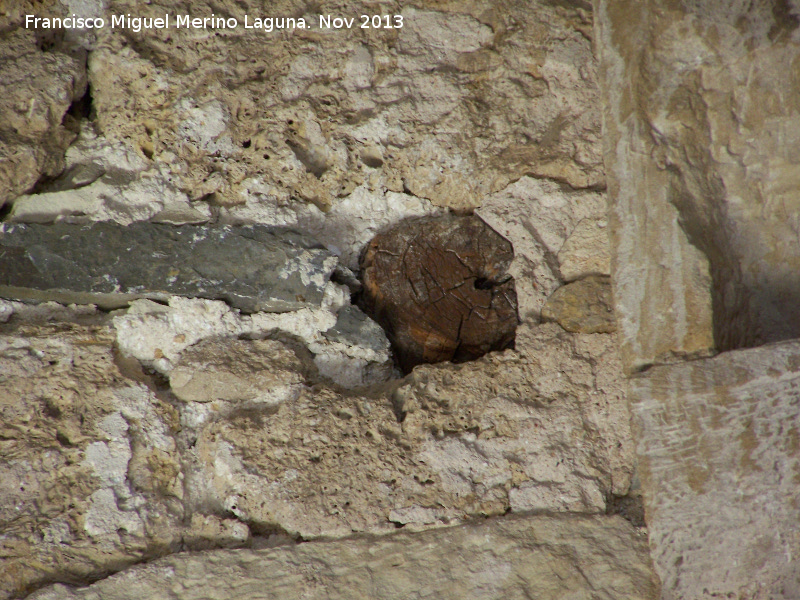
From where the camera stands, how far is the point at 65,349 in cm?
154

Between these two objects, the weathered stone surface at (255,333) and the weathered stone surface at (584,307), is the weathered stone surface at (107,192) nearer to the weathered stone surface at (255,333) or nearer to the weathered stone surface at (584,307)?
the weathered stone surface at (255,333)

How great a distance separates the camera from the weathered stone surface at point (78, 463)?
1.42 meters

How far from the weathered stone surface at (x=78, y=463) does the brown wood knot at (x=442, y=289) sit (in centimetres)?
70

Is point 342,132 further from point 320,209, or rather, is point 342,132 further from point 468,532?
point 468,532

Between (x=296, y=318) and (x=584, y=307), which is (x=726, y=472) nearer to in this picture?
(x=584, y=307)

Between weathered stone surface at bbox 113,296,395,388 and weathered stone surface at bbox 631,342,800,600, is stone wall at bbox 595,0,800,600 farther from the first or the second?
weathered stone surface at bbox 113,296,395,388

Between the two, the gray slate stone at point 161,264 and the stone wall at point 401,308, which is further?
the gray slate stone at point 161,264

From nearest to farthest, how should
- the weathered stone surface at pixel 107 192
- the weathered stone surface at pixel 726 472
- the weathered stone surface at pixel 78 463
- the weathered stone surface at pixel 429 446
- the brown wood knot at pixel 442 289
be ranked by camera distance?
the weathered stone surface at pixel 726 472 → the weathered stone surface at pixel 78 463 → the weathered stone surface at pixel 429 446 → the weathered stone surface at pixel 107 192 → the brown wood knot at pixel 442 289

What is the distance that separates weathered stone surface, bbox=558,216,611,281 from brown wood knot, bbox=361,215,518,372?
0.55 ft

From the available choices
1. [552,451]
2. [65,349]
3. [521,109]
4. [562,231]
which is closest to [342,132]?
[521,109]

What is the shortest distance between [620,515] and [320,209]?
4.06ft

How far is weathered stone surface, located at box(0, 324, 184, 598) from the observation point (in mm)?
1416

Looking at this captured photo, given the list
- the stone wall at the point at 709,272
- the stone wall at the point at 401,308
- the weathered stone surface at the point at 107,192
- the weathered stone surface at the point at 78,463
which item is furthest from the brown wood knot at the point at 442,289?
the weathered stone surface at the point at 78,463

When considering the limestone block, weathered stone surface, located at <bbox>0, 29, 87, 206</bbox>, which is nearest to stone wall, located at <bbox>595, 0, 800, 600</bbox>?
the limestone block
